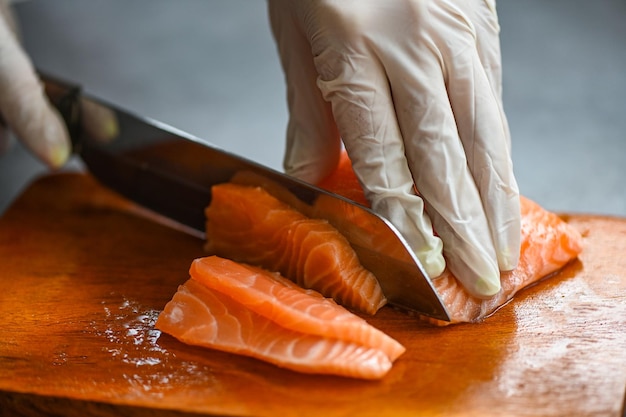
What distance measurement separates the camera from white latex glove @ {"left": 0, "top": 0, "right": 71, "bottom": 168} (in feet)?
12.0

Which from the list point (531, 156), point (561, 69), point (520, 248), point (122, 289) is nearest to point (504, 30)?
point (561, 69)

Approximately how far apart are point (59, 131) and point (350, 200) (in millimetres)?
1705

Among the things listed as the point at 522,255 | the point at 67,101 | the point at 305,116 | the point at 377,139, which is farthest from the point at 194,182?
the point at 522,255

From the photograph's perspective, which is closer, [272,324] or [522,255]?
[272,324]

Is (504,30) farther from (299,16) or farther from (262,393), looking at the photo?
(262,393)

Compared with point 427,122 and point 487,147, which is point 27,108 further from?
point 487,147

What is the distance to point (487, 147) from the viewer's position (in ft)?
8.94

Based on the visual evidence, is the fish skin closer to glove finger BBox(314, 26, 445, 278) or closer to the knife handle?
glove finger BBox(314, 26, 445, 278)

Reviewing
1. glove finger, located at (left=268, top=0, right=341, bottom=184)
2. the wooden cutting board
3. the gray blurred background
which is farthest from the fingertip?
the gray blurred background

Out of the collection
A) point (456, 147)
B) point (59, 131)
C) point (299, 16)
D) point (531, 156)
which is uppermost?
point (299, 16)

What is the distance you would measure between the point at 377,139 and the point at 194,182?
1018mm

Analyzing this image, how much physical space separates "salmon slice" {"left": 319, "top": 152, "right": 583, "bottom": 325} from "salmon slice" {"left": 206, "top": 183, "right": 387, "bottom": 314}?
0.21m

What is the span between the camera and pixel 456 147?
2691 mm

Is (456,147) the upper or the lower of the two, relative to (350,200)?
upper
